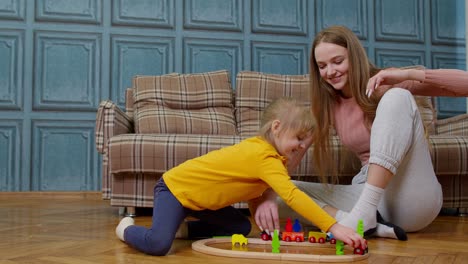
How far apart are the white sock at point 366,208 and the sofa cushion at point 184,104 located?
1383 millimetres

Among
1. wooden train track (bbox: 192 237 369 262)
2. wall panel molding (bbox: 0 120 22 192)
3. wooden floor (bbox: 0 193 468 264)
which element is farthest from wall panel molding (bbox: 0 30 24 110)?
wooden train track (bbox: 192 237 369 262)

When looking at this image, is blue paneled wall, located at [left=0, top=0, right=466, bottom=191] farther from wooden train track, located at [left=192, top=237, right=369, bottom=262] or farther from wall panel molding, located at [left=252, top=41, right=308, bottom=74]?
wooden train track, located at [left=192, top=237, right=369, bottom=262]

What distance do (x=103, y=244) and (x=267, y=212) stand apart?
45 cm

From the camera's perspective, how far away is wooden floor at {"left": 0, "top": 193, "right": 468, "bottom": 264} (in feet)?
4.16

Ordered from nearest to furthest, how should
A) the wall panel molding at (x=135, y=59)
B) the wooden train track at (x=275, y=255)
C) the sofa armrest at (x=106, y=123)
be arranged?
the wooden train track at (x=275, y=255) < the sofa armrest at (x=106, y=123) < the wall panel molding at (x=135, y=59)

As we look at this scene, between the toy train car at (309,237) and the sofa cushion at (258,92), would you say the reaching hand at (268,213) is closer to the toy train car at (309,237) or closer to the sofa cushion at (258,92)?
the toy train car at (309,237)

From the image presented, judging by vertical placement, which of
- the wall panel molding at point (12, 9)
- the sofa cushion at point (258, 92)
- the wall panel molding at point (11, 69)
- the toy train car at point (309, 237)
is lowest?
the toy train car at point (309, 237)

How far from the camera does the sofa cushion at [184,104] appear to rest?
274 centimetres

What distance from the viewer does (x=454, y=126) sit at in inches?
108

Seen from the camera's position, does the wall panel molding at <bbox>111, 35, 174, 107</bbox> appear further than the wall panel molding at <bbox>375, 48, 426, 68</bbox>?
No

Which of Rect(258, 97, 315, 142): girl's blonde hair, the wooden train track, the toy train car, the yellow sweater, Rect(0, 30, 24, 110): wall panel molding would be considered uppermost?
Rect(0, 30, 24, 110): wall panel molding

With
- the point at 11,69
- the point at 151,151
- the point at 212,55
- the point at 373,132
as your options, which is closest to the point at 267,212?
the point at 373,132

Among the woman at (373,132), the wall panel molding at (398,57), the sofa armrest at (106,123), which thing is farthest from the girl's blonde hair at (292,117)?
the wall panel molding at (398,57)

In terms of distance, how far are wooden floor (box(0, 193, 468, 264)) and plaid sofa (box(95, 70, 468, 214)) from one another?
0.53 feet
